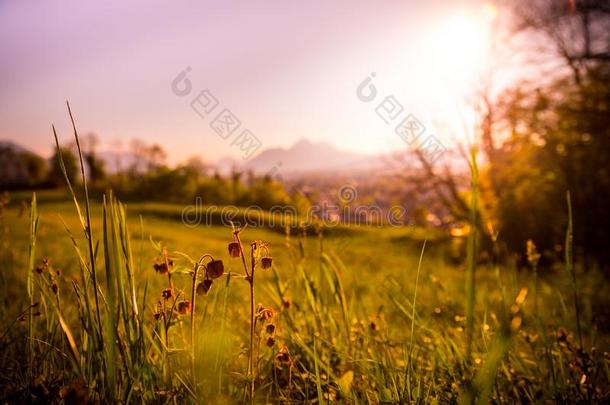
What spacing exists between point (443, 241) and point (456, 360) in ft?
48.9

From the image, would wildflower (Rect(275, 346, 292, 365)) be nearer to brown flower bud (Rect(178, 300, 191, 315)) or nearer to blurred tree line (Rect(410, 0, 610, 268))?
brown flower bud (Rect(178, 300, 191, 315))

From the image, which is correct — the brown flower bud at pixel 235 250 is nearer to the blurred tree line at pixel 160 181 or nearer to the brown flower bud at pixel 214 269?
the brown flower bud at pixel 214 269

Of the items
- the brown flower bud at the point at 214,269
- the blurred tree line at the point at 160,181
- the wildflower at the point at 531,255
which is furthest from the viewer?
the blurred tree line at the point at 160,181

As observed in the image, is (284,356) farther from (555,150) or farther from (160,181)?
(160,181)

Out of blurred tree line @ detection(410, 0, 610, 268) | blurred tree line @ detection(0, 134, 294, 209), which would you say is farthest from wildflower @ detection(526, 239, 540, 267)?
blurred tree line @ detection(0, 134, 294, 209)

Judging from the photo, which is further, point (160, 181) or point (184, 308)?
point (160, 181)

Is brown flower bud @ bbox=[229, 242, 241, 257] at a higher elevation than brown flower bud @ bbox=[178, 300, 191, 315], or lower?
higher

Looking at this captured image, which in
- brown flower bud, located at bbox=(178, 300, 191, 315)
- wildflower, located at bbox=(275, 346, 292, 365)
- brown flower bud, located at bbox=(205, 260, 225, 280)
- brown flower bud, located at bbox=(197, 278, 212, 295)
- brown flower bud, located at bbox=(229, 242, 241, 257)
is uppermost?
brown flower bud, located at bbox=(229, 242, 241, 257)

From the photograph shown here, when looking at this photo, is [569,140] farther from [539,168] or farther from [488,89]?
[488,89]

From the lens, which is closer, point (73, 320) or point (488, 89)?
point (73, 320)

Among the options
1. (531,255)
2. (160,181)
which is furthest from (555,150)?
(160,181)

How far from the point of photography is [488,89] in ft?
36.7

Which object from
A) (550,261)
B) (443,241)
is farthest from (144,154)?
(550,261)

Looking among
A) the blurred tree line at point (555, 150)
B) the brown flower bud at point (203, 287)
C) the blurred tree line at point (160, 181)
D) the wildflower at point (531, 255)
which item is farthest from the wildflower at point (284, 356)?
the blurred tree line at point (160, 181)
